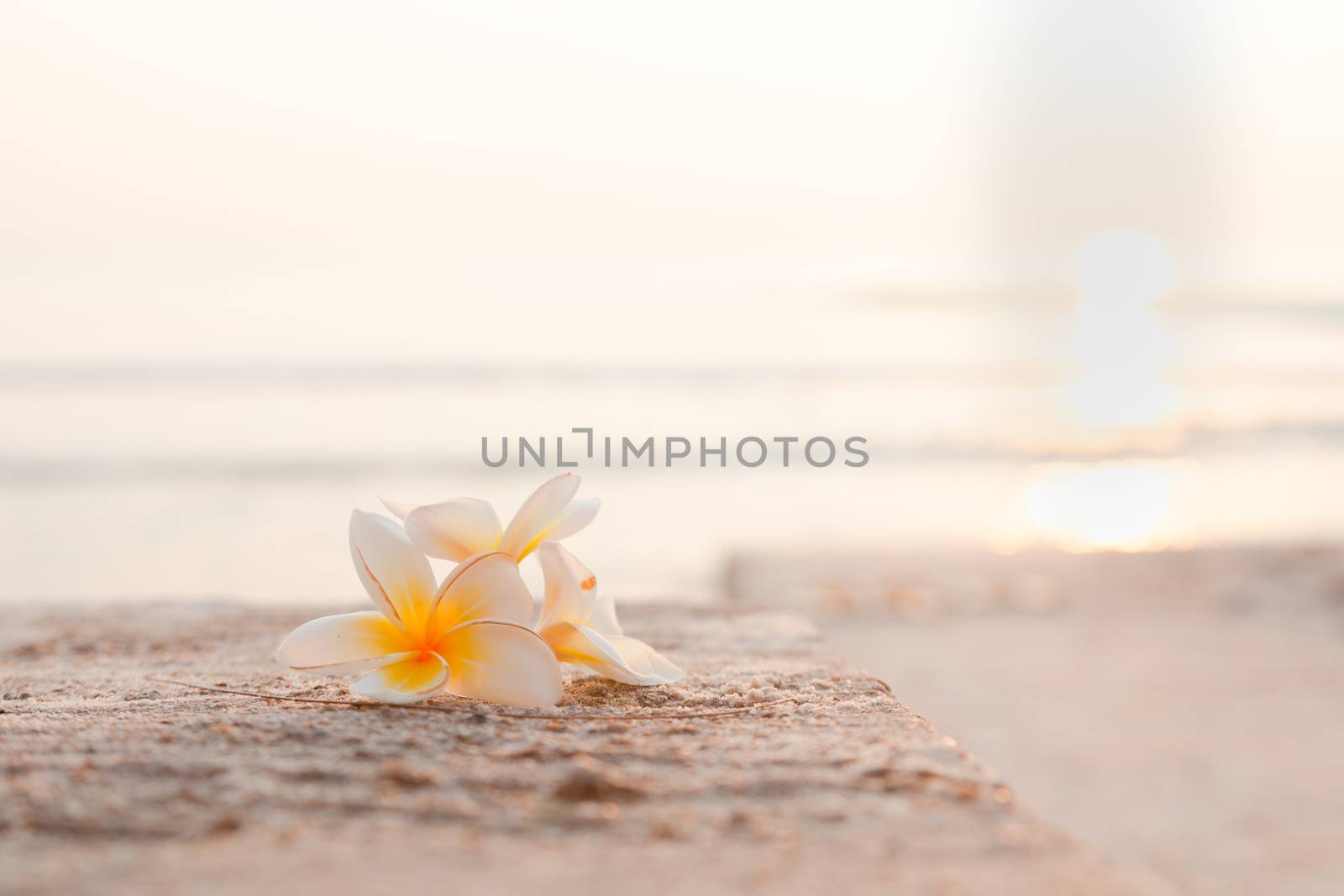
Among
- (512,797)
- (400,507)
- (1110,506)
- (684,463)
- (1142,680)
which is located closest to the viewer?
(512,797)

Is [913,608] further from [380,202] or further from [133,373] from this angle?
[380,202]

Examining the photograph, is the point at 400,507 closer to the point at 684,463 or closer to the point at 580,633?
the point at 580,633

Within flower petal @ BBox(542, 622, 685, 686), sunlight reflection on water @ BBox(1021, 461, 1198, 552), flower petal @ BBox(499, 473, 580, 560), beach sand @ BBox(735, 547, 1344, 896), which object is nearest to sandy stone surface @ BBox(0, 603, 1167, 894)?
flower petal @ BBox(542, 622, 685, 686)

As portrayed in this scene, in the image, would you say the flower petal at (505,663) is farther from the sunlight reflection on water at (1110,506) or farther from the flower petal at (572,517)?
the sunlight reflection on water at (1110,506)

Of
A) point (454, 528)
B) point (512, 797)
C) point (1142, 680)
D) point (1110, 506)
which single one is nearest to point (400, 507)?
point (454, 528)

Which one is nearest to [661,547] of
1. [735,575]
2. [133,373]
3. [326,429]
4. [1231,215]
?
[735,575]

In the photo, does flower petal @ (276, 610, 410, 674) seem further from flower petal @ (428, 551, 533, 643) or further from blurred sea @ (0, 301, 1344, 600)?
blurred sea @ (0, 301, 1344, 600)
